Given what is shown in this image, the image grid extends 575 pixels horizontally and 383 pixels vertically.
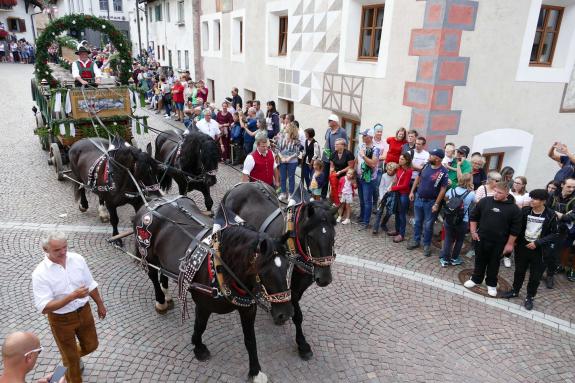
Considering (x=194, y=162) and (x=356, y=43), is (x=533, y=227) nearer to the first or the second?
(x=194, y=162)

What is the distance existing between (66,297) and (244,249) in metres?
1.52

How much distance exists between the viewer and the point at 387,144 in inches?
318

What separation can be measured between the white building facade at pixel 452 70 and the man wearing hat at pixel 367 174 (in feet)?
4.05

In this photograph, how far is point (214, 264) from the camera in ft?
11.6

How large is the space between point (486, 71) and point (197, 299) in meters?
7.24

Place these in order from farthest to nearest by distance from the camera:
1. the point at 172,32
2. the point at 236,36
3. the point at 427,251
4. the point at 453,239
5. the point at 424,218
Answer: the point at 172,32 → the point at 236,36 → the point at 424,218 → the point at 427,251 → the point at 453,239

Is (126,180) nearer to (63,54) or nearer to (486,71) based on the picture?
(486,71)

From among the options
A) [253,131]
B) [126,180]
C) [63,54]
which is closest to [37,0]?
[63,54]

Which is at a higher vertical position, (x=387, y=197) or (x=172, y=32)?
(x=172, y=32)

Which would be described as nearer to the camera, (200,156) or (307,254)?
(307,254)

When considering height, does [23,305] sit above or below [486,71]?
below

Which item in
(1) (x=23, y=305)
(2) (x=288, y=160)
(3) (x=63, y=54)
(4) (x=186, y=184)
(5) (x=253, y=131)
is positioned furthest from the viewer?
(3) (x=63, y=54)

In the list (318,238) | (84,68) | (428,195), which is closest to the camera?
(318,238)

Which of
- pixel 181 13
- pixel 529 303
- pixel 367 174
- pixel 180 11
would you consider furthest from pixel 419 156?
pixel 180 11
